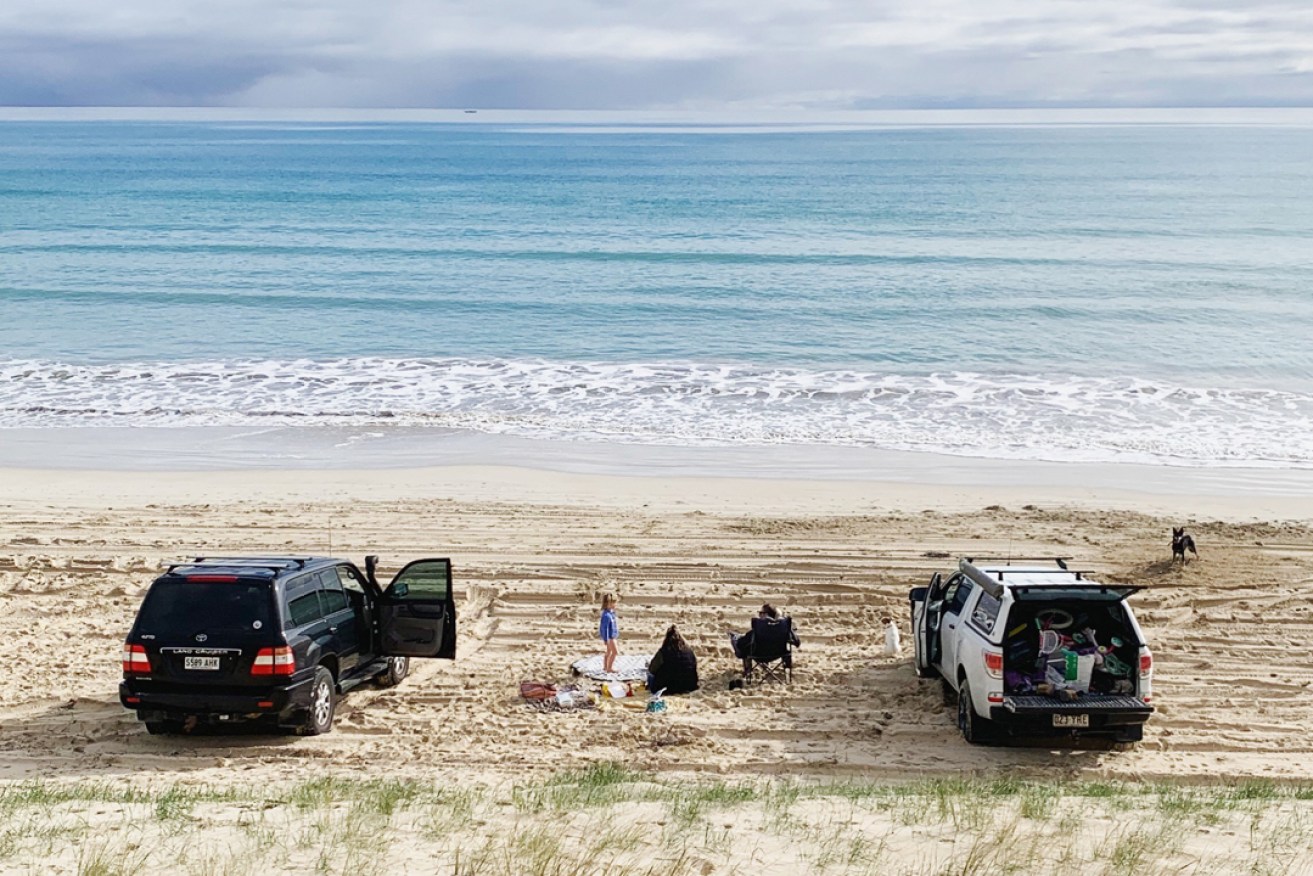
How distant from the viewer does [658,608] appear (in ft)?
48.5

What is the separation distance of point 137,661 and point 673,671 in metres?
4.61

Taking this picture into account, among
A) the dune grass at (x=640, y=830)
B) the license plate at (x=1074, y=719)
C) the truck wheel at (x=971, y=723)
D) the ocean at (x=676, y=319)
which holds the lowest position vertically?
the truck wheel at (x=971, y=723)

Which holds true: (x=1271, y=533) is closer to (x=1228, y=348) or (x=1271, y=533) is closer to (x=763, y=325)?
(x=1228, y=348)

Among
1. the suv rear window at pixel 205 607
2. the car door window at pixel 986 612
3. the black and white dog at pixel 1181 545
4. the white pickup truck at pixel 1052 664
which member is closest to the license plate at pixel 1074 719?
the white pickup truck at pixel 1052 664

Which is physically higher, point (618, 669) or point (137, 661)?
point (137, 661)

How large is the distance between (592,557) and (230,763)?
7.01 meters

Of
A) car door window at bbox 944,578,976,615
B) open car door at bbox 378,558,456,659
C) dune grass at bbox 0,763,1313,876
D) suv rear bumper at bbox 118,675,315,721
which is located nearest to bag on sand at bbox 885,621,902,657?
car door window at bbox 944,578,976,615

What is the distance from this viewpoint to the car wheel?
10648 millimetres

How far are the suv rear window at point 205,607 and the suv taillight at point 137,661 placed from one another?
0.52 ft

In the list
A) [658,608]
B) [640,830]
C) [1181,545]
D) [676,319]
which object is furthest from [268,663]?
[676,319]

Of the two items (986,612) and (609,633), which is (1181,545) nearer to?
(986,612)

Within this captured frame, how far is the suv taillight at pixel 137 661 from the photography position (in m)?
10.3

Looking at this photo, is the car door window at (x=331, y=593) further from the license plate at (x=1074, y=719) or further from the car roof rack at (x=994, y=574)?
the license plate at (x=1074, y=719)

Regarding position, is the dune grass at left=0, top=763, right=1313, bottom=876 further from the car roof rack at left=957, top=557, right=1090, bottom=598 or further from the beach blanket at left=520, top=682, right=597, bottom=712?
the beach blanket at left=520, top=682, right=597, bottom=712
